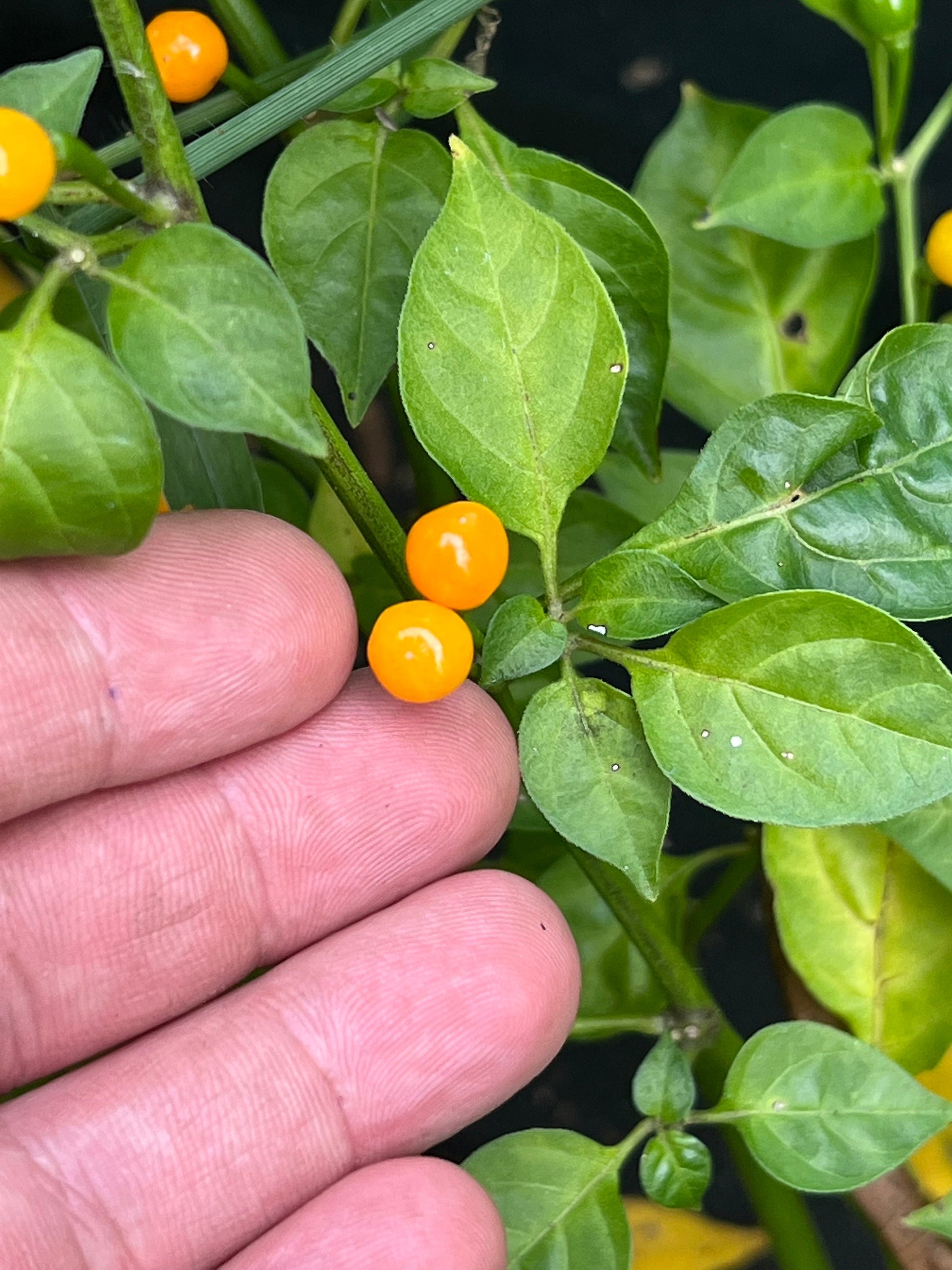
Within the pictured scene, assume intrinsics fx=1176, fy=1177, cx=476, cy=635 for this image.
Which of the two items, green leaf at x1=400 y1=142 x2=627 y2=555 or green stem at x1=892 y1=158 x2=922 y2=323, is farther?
green stem at x1=892 y1=158 x2=922 y2=323

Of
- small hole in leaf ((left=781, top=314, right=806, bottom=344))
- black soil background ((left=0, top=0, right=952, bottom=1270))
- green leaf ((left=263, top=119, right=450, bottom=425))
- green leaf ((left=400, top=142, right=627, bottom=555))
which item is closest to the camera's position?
green leaf ((left=400, top=142, right=627, bottom=555))

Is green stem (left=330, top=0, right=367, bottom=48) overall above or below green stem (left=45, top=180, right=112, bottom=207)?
above

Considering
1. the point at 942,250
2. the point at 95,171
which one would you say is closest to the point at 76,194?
the point at 95,171

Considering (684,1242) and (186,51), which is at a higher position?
(186,51)

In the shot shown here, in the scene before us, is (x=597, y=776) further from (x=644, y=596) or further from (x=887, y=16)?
(x=887, y=16)

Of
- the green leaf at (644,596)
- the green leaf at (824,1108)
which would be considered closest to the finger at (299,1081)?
the green leaf at (824,1108)

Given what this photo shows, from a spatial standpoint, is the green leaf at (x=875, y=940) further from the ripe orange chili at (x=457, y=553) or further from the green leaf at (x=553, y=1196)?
the ripe orange chili at (x=457, y=553)

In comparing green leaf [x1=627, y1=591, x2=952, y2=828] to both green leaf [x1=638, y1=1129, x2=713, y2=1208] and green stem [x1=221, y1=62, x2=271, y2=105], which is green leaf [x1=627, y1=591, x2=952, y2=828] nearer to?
green leaf [x1=638, y1=1129, x2=713, y2=1208]

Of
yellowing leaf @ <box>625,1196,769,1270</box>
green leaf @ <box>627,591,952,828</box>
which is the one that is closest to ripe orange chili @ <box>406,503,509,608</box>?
green leaf @ <box>627,591,952,828</box>

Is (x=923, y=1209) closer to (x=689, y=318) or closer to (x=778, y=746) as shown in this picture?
(x=778, y=746)
